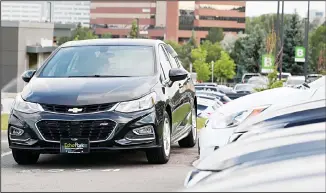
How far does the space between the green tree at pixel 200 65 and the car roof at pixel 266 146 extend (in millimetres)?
75837

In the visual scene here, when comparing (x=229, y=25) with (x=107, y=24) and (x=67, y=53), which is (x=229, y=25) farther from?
(x=67, y=53)

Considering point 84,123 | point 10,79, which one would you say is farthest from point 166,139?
point 10,79

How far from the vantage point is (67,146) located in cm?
721

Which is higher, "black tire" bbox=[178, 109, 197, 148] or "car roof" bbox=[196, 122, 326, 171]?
"car roof" bbox=[196, 122, 326, 171]

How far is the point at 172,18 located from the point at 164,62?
414ft

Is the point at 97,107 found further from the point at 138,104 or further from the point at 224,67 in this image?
the point at 224,67

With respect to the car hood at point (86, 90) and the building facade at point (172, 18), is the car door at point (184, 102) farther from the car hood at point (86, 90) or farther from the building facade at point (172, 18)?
the building facade at point (172, 18)

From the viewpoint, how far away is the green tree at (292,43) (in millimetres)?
67875

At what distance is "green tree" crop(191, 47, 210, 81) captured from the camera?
7888 cm

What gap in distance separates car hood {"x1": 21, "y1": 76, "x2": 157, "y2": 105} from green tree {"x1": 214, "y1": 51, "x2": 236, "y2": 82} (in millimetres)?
74819

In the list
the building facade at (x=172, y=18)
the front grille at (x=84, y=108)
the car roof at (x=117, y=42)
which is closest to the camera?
the front grille at (x=84, y=108)

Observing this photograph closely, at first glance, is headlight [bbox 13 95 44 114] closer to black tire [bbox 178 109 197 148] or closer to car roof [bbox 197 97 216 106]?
black tire [bbox 178 109 197 148]

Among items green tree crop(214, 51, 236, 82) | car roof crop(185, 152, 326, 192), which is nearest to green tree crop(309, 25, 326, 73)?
green tree crop(214, 51, 236, 82)

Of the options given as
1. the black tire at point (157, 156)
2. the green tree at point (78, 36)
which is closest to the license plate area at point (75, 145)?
the black tire at point (157, 156)
